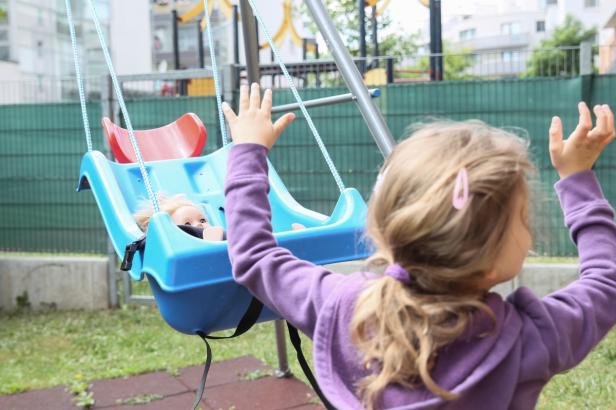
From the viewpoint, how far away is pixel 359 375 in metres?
1.20

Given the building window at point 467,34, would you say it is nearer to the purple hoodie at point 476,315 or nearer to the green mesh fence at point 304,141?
the green mesh fence at point 304,141

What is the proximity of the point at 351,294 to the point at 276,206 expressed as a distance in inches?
61.9

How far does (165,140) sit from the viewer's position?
10.6 feet

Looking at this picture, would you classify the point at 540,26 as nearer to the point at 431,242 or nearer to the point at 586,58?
the point at 586,58

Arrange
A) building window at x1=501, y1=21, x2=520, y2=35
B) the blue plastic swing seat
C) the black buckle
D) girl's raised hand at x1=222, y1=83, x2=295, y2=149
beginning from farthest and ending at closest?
1. building window at x1=501, y1=21, x2=520, y2=35
2. the black buckle
3. the blue plastic swing seat
4. girl's raised hand at x1=222, y1=83, x2=295, y2=149

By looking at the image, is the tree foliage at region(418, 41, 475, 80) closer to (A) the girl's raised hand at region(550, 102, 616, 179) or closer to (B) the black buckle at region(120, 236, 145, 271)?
(B) the black buckle at region(120, 236, 145, 271)

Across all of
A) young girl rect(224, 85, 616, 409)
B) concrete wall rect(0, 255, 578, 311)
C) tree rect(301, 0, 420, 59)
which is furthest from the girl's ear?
tree rect(301, 0, 420, 59)

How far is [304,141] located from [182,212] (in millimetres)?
2429

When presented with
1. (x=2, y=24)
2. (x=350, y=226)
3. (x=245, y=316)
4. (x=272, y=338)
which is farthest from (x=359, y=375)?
(x=2, y=24)

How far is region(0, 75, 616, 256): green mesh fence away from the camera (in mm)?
4781

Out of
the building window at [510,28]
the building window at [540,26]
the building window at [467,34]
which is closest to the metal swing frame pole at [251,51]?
the building window at [540,26]

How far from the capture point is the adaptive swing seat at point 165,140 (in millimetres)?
3092

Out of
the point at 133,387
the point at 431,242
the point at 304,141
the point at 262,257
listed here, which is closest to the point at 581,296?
the point at 431,242

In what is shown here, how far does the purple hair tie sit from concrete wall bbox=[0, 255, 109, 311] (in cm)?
446
